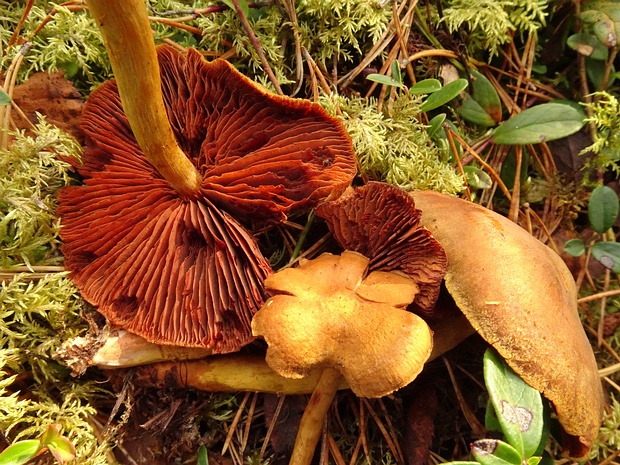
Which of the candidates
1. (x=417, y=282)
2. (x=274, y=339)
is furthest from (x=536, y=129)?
(x=274, y=339)

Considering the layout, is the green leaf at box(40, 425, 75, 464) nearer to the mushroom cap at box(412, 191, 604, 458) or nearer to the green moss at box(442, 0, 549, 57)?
the mushroom cap at box(412, 191, 604, 458)

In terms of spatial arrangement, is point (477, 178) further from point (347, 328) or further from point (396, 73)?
point (347, 328)

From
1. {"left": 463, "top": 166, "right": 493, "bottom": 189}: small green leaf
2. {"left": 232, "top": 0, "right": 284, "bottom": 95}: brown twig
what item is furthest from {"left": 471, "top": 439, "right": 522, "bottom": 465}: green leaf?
{"left": 232, "top": 0, "right": 284, "bottom": 95}: brown twig

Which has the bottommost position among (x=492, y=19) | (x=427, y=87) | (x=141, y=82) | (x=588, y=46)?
(x=588, y=46)

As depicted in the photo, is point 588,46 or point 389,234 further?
point 588,46

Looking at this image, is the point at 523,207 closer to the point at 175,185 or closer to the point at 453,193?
the point at 453,193

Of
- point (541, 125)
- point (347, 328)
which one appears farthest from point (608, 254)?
point (347, 328)
